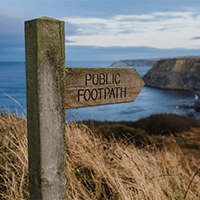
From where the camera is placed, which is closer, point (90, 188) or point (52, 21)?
point (52, 21)

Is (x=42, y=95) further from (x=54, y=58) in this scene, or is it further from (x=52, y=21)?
(x=52, y=21)

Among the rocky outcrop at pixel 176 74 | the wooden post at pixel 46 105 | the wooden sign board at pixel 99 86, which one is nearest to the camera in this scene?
the wooden post at pixel 46 105

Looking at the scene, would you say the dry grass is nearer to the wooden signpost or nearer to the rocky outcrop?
the wooden signpost

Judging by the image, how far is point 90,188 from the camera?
2662mm

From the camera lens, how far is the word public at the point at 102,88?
5.72 ft

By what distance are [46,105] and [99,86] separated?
56 centimetres

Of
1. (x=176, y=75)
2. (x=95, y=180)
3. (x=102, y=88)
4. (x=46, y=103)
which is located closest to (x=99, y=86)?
(x=102, y=88)

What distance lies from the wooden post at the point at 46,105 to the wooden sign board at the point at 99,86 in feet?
0.48

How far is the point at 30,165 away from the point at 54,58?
823 millimetres

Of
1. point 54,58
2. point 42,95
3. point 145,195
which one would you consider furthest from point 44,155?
point 145,195

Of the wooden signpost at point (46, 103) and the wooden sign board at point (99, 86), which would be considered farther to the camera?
the wooden sign board at point (99, 86)

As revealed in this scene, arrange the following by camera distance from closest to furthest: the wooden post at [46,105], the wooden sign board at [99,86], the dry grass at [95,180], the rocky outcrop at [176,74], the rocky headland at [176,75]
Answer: the wooden post at [46,105]
the wooden sign board at [99,86]
the dry grass at [95,180]
the rocky headland at [176,75]
the rocky outcrop at [176,74]

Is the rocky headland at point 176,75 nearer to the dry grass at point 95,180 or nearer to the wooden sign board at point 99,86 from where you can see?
the dry grass at point 95,180

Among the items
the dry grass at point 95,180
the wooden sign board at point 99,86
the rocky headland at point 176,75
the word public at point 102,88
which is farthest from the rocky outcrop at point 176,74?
the word public at point 102,88
